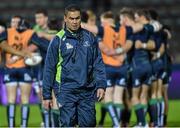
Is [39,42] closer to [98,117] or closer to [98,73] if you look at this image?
[98,73]

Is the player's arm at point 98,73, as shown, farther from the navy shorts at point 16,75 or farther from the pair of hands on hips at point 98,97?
the navy shorts at point 16,75

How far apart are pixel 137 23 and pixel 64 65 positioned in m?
4.71

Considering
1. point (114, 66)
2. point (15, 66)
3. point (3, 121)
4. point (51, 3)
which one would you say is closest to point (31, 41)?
point (15, 66)

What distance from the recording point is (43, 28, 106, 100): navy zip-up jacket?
9266mm

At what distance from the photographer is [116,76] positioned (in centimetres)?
1355

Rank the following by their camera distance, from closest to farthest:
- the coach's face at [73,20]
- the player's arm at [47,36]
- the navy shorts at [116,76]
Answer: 1. the coach's face at [73,20]
2. the player's arm at [47,36]
3. the navy shorts at [116,76]

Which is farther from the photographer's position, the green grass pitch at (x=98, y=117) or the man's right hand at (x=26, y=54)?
the green grass pitch at (x=98, y=117)

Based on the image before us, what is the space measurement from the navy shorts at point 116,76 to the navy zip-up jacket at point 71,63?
4.18 metres

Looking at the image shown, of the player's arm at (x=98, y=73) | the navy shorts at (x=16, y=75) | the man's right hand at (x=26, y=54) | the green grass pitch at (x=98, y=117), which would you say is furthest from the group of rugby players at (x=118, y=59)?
the player's arm at (x=98, y=73)

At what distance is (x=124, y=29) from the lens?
13.5m

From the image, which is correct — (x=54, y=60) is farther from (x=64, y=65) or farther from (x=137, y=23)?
(x=137, y=23)

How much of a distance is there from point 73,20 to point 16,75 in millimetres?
4504

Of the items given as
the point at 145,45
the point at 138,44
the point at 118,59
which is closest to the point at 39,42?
the point at 118,59

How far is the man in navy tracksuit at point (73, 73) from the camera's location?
9266 mm
